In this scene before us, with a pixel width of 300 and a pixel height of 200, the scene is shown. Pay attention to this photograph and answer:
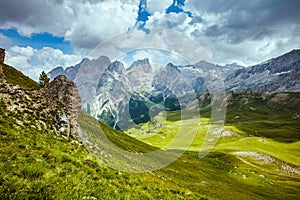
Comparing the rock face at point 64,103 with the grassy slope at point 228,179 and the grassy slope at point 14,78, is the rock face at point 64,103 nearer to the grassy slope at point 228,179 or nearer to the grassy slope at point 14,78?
the grassy slope at point 14,78

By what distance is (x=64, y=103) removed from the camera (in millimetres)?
29312

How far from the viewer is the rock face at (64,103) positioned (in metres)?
26.9

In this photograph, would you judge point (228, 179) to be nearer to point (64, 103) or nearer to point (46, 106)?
point (64, 103)

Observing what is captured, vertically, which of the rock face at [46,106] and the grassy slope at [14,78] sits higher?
the grassy slope at [14,78]

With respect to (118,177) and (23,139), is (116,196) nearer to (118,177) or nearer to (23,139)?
(118,177)

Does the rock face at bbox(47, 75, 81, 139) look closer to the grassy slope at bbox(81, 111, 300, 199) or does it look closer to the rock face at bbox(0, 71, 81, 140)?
the rock face at bbox(0, 71, 81, 140)

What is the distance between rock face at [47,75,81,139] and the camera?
88.3 feet

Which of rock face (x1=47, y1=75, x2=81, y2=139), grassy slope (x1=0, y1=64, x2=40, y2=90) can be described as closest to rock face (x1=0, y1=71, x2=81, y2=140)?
rock face (x1=47, y1=75, x2=81, y2=139)

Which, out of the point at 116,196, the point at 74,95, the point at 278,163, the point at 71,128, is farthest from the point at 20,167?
the point at 278,163

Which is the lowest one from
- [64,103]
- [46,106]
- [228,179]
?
[228,179]

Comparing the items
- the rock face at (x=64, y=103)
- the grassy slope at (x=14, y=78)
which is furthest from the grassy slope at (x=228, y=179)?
the rock face at (x=64, y=103)

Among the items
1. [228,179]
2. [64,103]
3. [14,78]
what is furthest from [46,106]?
[228,179]

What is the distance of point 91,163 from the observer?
1645 centimetres

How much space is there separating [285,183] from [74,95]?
274 ft
